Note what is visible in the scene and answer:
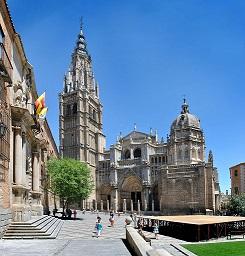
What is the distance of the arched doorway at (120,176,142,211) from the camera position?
3339 inches

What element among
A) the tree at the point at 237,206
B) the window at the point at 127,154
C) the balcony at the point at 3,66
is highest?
the window at the point at 127,154

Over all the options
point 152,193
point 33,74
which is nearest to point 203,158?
point 152,193

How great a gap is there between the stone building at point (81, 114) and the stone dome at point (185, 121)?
20673 mm

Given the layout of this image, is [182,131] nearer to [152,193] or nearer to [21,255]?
[152,193]

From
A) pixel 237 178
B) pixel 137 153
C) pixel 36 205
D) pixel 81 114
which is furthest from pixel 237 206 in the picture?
pixel 81 114

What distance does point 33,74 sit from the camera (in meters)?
30.3

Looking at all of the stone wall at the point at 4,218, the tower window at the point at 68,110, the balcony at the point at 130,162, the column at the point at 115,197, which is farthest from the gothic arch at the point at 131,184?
the stone wall at the point at 4,218

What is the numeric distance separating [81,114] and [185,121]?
24.4 meters

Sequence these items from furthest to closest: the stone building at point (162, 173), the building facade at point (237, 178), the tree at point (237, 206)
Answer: the building facade at point (237, 178)
the stone building at point (162, 173)
the tree at point (237, 206)

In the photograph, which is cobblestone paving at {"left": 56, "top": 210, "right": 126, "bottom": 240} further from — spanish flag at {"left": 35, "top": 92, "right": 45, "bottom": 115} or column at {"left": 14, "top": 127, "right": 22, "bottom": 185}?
spanish flag at {"left": 35, "top": 92, "right": 45, "bottom": 115}

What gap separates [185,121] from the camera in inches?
3091

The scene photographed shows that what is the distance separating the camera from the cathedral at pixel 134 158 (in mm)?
73188

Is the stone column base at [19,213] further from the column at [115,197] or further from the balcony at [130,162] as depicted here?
the balcony at [130,162]

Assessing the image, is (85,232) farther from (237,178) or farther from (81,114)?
(81,114)
